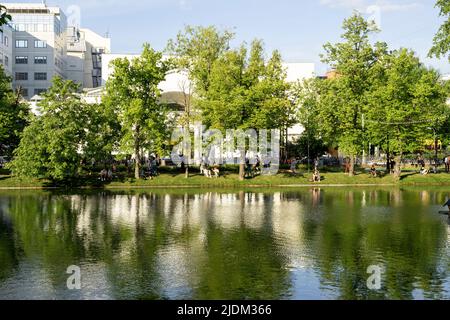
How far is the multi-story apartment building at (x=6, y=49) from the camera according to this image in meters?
115

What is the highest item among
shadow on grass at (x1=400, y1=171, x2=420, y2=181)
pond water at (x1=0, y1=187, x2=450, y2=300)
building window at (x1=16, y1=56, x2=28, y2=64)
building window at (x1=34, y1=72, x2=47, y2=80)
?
building window at (x1=16, y1=56, x2=28, y2=64)

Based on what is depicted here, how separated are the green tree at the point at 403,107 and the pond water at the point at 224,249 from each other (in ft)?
75.5

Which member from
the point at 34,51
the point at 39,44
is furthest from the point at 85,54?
the point at 34,51

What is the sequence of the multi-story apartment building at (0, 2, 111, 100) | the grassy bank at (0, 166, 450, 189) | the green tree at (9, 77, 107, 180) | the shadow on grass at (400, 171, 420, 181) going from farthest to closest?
the multi-story apartment building at (0, 2, 111, 100)
the shadow on grass at (400, 171, 420, 181)
the grassy bank at (0, 166, 450, 189)
the green tree at (9, 77, 107, 180)

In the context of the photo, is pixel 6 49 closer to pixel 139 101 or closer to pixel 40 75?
pixel 40 75

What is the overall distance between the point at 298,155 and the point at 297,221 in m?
51.9

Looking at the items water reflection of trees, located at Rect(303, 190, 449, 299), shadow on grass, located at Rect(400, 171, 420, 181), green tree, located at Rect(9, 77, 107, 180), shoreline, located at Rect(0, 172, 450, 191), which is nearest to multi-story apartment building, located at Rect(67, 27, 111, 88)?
green tree, located at Rect(9, 77, 107, 180)

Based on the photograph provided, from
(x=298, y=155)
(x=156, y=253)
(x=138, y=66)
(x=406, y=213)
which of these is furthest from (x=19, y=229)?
(x=298, y=155)

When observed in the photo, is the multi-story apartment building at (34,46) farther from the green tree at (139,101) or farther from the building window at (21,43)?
the green tree at (139,101)

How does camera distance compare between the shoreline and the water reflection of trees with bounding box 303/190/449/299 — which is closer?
the water reflection of trees with bounding box 303/190/449/299

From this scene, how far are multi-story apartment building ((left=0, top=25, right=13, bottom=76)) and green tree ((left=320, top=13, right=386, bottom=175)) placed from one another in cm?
7204

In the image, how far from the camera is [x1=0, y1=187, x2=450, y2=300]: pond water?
1886cm

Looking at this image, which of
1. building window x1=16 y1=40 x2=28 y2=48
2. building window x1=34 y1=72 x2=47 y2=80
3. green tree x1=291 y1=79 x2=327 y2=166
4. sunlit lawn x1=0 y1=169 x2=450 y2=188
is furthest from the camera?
building window x1=16 y1=40 x2=28 y2=48

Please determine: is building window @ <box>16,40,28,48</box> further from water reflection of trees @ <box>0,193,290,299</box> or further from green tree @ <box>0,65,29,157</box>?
water reflection of trees @ <box>0,193,290,299</box>
